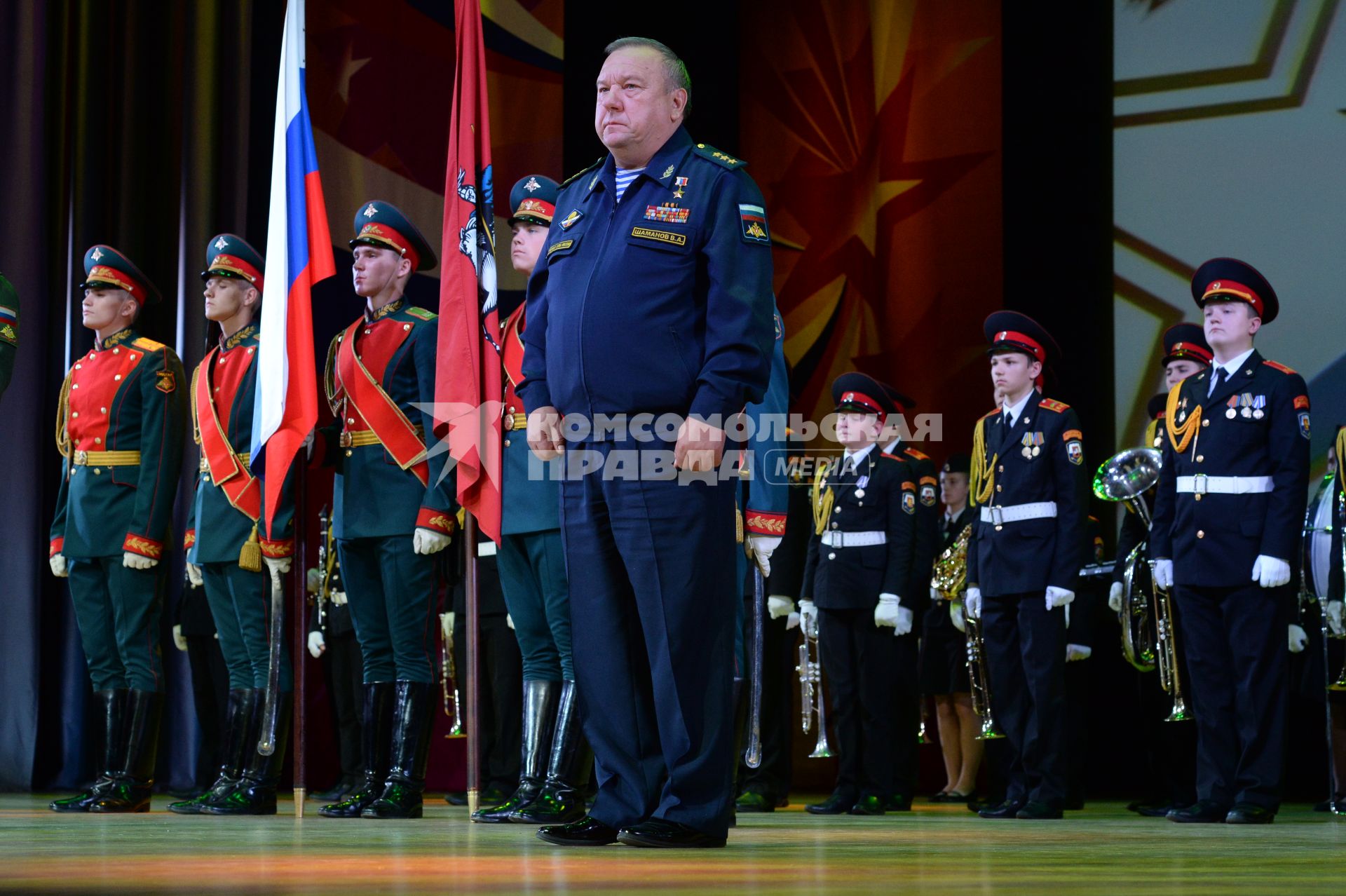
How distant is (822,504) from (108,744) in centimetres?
289

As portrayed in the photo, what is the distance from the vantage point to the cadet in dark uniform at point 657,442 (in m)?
3.01

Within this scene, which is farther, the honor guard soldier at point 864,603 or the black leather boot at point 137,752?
the honor guard soldier at point 864,603

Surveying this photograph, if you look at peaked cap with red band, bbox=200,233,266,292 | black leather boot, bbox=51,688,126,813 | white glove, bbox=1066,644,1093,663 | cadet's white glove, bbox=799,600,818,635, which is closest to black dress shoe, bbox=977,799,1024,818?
white glove, bbox=1066,644,1093,663

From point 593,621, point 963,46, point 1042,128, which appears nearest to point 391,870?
point 593,621

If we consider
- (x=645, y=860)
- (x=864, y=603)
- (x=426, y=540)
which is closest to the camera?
(x=645, y=860)

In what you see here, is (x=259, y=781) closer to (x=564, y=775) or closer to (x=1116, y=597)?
(x=564, y=775)

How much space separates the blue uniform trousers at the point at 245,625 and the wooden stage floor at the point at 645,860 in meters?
0.70

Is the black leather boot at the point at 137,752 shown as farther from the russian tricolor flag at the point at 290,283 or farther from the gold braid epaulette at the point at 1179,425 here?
the gold braid epaulette at the point at 1179,425

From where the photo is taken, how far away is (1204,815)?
492cm

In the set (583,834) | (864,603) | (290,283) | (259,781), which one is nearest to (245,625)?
(259,781)

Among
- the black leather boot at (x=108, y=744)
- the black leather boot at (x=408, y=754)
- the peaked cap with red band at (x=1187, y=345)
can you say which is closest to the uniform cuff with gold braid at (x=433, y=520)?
the black leather boot at (x=408, y=754)

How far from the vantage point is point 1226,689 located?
5.05 metres

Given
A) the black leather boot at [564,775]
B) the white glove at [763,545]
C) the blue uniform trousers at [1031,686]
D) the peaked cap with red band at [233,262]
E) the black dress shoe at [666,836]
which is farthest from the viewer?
the blue uniform trousers at [1031,686]

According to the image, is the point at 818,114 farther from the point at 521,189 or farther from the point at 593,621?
the point at 593,621
